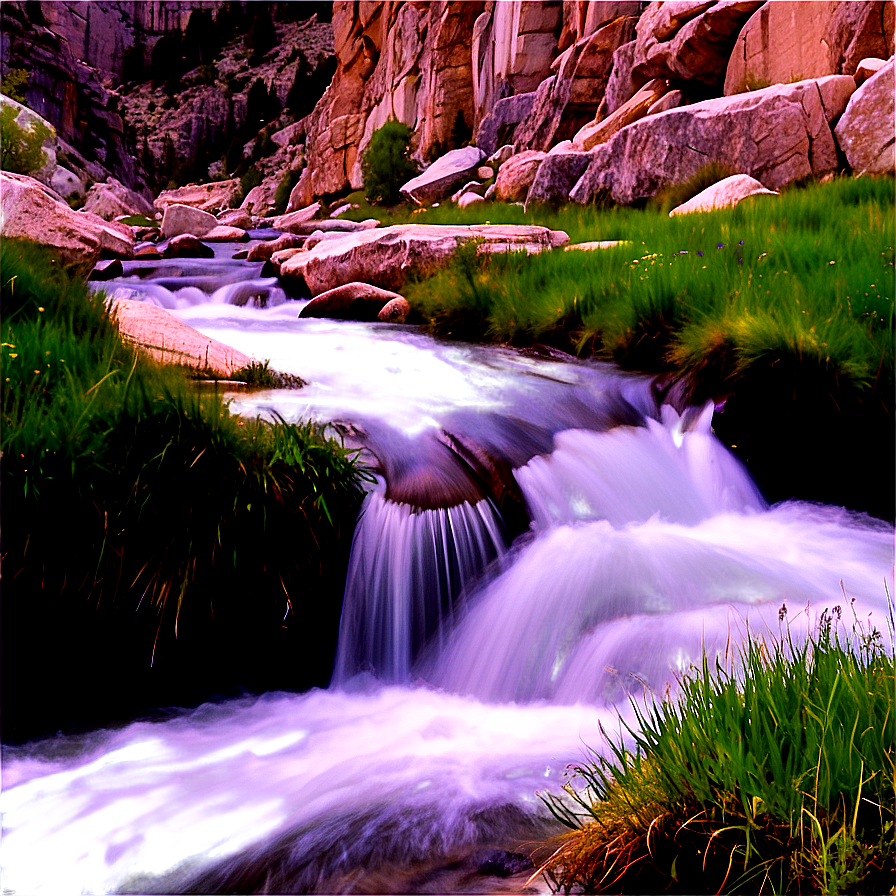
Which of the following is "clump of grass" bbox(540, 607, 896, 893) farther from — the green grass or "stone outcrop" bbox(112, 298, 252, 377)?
"stone outcrop" bbox(112, 298, 252, 377)

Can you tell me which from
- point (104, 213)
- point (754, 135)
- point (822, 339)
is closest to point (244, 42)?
point (104, 213)

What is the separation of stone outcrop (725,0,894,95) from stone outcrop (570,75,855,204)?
46.3 inches

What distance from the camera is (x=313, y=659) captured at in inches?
123

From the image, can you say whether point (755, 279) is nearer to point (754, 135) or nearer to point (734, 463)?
point (734, 463)

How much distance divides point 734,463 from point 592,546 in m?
1.37

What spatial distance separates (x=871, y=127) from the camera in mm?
9531

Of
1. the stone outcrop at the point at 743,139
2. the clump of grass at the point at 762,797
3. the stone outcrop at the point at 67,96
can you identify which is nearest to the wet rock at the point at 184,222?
the stone outcrop at the point at 743,139

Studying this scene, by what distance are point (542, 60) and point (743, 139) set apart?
17.6 m

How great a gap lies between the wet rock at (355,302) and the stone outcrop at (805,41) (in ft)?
28.3

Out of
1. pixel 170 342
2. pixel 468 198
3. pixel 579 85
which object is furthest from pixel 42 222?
pixel 579 85

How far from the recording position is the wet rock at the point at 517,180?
16719 millimetres

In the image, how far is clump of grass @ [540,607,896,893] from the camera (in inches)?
53.2

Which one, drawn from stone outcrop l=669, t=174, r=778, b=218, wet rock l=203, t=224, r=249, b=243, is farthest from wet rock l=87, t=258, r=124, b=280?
wet rock l=203, t=224, r=249, b=243

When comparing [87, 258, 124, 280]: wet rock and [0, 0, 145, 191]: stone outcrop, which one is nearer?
[87, 258, 124, 280]: wet rock
